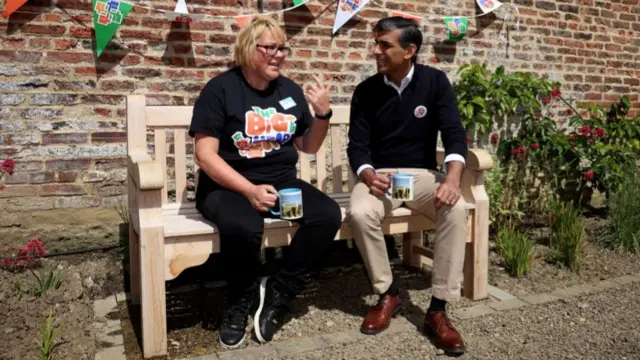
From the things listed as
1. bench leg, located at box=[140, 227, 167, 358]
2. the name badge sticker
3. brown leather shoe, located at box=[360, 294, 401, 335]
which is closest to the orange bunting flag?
the name badge sticker

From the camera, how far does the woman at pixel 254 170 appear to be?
106 inches

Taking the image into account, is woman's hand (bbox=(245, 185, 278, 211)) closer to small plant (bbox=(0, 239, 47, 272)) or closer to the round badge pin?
the round badge pin

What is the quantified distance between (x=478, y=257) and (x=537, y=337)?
59cm

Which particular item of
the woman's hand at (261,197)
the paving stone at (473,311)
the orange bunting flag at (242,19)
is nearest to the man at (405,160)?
the paving stone at (473,311)

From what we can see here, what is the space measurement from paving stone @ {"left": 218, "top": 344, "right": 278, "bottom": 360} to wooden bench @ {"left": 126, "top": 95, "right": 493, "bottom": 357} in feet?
0.93

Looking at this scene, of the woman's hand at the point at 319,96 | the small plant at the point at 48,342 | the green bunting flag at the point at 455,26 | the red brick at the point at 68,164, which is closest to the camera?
the small plant at the point at 48,342

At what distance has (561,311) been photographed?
318 centimetres

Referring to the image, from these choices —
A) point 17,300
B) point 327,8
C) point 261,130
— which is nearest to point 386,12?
point 327,8

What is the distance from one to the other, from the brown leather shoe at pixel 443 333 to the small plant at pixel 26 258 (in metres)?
2.04

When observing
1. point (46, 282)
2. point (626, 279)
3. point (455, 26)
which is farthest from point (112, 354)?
point (455, 26)

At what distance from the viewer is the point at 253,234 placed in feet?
8.67

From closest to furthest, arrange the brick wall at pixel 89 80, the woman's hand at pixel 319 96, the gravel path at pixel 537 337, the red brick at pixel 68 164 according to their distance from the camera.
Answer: the gravel path at pixel 537 337
the woman's hand at pixel 319 96
the brick wall at pixel 89 80
the red brick at pixel 68 164

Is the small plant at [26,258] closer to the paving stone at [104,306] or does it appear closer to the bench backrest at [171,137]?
the paving stone at [104,306]

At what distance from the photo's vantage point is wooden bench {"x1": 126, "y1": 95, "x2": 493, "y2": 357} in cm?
258
